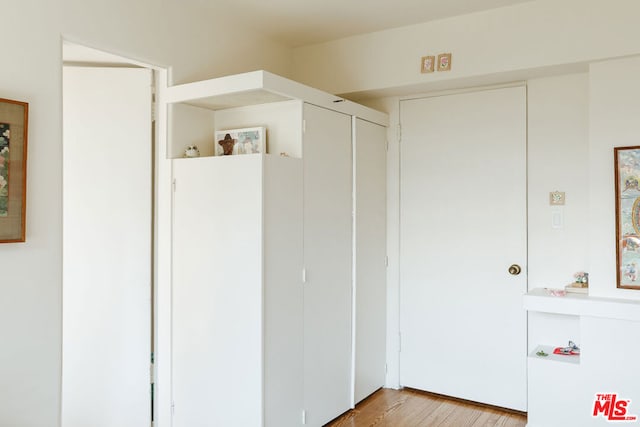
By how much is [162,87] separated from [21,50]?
82cm

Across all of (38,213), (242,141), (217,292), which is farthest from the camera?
(242,141)

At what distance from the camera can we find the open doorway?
2.99 meters

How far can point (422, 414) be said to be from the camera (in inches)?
134

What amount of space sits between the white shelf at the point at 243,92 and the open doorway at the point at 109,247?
0.25 m

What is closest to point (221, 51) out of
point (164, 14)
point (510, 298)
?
point (164, 14)

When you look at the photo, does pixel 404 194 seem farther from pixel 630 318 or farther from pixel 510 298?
pixel 630 318

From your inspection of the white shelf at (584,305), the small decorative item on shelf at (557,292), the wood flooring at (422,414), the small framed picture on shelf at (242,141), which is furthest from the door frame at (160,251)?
the small decorative item on shelf at (557,292)

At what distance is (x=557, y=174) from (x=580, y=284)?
696mm

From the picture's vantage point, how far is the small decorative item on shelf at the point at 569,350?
123 inches

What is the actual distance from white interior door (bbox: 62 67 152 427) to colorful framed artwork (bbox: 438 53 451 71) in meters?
1.82

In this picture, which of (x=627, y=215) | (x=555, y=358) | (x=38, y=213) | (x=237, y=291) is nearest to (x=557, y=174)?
(x=627, y=215)

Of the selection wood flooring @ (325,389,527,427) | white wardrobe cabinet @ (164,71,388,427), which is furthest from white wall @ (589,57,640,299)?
white wardrobe cabinet @ (164,71,388,427)

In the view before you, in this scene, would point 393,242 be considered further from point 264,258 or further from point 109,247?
point 109,247

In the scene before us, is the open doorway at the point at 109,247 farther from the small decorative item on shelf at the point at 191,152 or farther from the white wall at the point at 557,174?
the white wall at the point at 557,174
